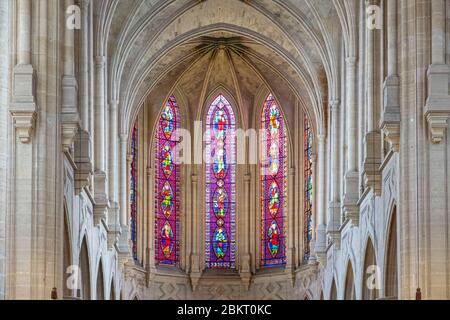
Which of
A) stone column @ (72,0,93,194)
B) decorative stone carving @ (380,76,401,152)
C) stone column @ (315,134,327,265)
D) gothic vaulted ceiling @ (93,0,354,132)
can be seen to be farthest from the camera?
stone column @ (315,134,327,265)

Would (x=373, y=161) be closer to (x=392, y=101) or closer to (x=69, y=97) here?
(x=392, y=101)

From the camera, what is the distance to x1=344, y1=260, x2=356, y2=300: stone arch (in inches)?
1510

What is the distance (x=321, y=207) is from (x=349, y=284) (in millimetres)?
6818

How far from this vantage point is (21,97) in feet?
85.7

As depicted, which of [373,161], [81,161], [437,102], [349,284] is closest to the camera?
[437,102]

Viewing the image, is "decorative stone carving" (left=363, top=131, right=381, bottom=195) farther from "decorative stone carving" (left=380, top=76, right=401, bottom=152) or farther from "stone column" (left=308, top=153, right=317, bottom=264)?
"stone column" (left=308, top=153, right=317, bottom=264)

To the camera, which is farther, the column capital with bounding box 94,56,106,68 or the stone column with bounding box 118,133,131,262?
the stone column with bounding box 118,133,131,262

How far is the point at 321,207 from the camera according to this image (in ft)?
149

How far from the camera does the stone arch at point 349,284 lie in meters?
38.3

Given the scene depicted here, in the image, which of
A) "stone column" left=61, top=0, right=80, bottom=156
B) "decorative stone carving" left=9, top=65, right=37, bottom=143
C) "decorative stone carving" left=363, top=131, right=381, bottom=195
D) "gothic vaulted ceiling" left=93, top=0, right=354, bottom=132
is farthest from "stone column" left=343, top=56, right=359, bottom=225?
"decorative stone carving" left=9, top=65, right=37, bottom=143

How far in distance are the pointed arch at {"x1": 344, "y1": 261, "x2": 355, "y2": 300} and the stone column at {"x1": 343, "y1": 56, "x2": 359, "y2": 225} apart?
1.88m

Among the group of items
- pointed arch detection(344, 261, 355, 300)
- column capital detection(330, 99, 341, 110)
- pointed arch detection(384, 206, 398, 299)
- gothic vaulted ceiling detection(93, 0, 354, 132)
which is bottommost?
pointed arch detection(344, 261, 355, 300)

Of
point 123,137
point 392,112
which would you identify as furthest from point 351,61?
point 123,137

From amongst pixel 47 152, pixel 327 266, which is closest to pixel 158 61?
pixel 327 266
